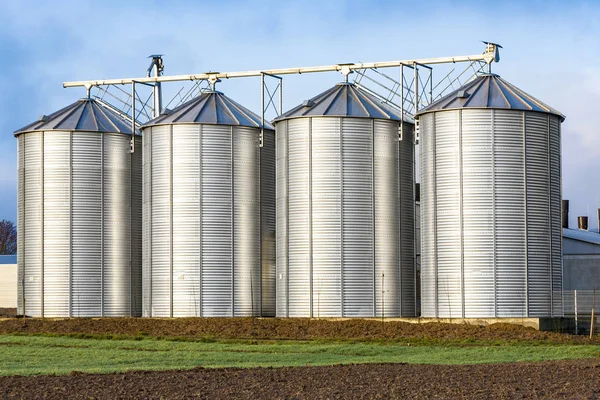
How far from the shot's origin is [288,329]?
2331 inches

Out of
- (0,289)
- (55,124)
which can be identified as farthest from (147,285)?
(0,289)

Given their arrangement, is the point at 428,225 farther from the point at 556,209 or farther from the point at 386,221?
the point at 556,209

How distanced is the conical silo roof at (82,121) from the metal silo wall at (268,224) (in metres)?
9.46

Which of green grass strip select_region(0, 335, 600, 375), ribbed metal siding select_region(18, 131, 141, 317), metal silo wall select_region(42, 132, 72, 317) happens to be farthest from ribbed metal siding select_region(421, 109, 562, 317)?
metal silo wall select_region(42, 132, 72, 317)

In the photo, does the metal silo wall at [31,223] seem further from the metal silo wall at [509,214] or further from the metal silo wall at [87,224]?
the metal silo wall at [509,214]

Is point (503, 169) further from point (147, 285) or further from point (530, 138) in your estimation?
point (147, 285)

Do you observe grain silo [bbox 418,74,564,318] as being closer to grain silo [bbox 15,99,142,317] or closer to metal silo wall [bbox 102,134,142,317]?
metal silo wall [bbox 102,134,142,317]

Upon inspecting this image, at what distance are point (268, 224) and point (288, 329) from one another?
11511 millimetres

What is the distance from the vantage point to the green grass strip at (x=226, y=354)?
4294cm

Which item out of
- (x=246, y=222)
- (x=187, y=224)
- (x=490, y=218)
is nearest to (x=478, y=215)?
(x=490, y=218)

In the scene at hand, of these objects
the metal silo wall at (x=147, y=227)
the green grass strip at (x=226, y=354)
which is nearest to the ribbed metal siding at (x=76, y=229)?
the metal silo wall at (x=147, y=227)

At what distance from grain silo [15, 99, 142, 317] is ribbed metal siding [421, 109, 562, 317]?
68.3 ft

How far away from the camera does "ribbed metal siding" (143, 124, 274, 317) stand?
66750 mm

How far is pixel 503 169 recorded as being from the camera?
5969 cm
